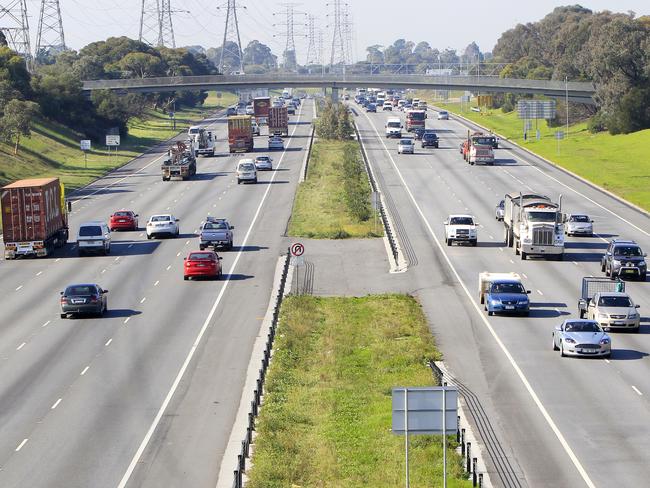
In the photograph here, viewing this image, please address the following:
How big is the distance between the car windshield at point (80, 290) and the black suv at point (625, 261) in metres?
22.3

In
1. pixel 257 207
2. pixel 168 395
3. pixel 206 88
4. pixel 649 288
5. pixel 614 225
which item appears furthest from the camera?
pixel 206 88

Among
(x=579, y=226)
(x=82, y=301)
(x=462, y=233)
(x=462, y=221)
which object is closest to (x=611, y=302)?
(x=82, y=301)

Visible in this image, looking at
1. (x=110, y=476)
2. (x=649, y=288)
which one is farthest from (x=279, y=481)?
(x=649, y=288)

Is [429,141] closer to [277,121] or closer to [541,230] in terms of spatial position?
[277,121]

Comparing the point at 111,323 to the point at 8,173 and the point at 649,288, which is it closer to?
the point at 649,288

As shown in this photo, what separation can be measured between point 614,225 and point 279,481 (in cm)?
5456

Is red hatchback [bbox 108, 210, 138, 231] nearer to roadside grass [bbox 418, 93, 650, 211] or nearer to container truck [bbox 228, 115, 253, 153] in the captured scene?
roadside grass [bbox 418, 93, 650, 211]

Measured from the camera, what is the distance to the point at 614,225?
258ft

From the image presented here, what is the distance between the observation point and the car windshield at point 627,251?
58.5m

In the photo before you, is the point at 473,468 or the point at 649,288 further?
the point at 649,288

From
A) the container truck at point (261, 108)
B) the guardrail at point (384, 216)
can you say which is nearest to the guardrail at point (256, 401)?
the guardrail at point (384, 216)

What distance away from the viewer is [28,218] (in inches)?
2623

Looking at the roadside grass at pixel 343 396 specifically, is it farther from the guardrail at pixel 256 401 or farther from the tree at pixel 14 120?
the tree at pixel 14 120

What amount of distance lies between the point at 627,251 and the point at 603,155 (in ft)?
232
